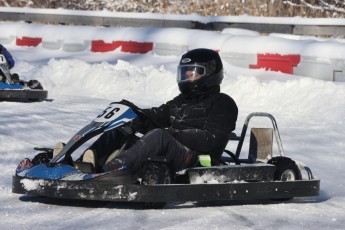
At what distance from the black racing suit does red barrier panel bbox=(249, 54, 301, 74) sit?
5.84 meters

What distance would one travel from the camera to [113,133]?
252 inches

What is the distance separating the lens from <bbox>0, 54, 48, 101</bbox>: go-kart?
39.2ft

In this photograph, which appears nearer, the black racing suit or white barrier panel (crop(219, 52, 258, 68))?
the black racing suit

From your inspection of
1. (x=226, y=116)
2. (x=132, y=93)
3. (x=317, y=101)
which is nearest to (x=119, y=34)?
(x=132, y=93)

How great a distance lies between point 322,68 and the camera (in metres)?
11.9

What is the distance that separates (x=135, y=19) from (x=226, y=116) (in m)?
11.8

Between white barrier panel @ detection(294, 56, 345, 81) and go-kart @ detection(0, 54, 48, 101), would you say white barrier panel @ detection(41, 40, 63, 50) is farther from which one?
white barrier panel @ detection(294, 56, 345, 81)

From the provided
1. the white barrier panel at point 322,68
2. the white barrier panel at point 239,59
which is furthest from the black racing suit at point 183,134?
the white barrier panel at point 239,59

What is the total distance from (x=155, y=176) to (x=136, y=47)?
1008 cm

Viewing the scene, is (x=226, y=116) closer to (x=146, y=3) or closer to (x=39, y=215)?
(x=39, y=215)

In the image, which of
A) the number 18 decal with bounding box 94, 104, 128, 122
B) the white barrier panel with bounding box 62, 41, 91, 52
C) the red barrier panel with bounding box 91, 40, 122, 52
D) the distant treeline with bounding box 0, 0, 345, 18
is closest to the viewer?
the number 18 decal with bounding box 94, 104, 128, 122

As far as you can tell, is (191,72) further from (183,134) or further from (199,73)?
(183,134)

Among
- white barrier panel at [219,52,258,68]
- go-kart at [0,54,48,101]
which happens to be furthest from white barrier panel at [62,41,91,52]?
go-kart at [0,54,48,101]

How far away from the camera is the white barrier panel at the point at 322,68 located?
38.3 feet
